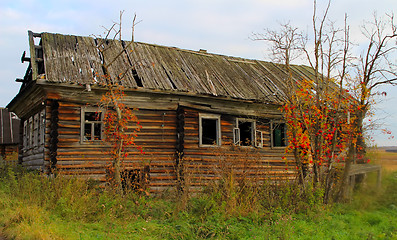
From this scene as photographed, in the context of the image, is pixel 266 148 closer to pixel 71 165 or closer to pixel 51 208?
pixel 71 165

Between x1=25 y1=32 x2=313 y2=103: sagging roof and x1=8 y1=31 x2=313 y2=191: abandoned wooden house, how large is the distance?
41 mm

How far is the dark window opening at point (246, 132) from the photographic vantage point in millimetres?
15016

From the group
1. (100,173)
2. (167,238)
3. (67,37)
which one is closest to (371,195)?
(167,238)

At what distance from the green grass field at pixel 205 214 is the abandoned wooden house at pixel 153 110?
1.14m

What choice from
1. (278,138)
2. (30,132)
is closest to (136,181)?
(30,132)

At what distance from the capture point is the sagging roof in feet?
41.0

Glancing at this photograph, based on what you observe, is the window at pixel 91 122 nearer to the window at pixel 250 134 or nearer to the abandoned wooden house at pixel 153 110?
the abandoned wooden house at pixel 153 110

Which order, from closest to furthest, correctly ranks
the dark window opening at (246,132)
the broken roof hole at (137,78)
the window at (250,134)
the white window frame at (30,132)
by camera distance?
the broken roof hole at (137,78) < the window at (250,134) < the white window frame at (30,132) < the dark window opening at (246,132)

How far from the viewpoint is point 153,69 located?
14180mm

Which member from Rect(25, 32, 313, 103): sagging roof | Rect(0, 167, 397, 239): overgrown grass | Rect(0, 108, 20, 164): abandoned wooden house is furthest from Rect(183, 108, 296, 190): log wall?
Rect(0, 108, 20, 164): abandoned wooden house

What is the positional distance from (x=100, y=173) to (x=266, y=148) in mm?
6824

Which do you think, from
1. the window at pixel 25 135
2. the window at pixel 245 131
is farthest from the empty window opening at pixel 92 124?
the window at pixel 245 131

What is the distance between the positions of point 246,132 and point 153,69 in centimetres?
501

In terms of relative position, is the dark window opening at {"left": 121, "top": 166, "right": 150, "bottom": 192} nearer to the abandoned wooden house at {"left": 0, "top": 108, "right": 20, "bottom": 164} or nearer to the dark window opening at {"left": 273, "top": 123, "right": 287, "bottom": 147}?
the dark window opening at {"left": 273, "top": 123, "right": 287, "bottom": 147}
